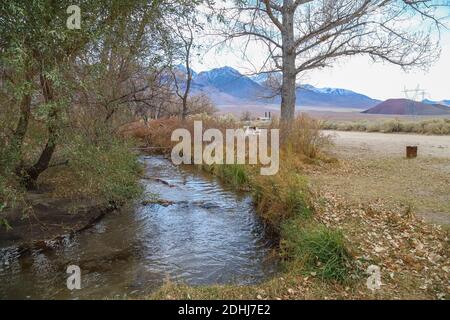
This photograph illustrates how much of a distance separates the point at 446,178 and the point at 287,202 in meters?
5.04

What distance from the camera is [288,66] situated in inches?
554

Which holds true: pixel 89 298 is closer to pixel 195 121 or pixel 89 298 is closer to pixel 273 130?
pixel 273 130

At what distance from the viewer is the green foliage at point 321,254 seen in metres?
4.42

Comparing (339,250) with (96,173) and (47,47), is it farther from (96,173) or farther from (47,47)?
(47,47)

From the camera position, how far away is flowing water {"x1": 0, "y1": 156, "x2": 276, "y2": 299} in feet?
15.5

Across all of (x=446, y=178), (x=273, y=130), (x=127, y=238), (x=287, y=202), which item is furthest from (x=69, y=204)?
(x=446, y=178)

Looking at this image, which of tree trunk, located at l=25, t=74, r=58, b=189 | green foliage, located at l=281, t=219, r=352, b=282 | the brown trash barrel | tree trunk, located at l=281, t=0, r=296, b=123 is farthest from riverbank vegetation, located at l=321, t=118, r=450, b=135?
tree trunk, located at l=25, t=74, r=58, b=189

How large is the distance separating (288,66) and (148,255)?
10.6 m

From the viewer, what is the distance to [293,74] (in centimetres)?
1407

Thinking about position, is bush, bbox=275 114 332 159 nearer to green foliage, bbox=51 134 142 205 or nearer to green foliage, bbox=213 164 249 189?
green foliage, bbox=213 164 249 189

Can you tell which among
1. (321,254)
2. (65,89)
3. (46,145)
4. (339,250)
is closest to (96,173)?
(46,145)

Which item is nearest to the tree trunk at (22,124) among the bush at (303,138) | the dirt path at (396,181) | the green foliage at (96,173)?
the green foliage at (96,173)

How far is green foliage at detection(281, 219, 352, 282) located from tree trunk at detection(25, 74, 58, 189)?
412cm

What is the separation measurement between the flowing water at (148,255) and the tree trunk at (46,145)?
65.8 inches
